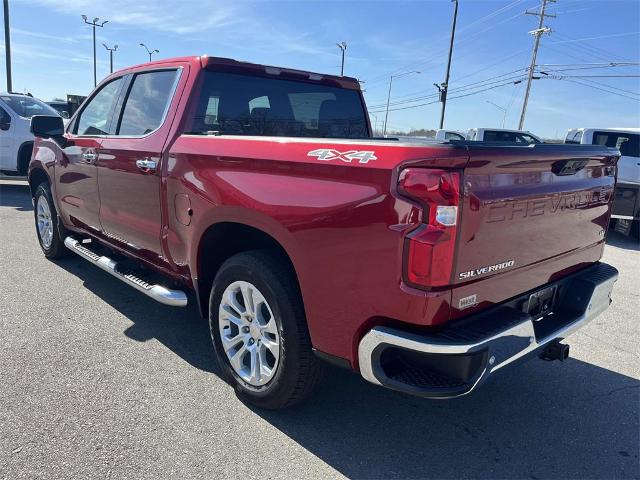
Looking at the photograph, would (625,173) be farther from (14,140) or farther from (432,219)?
A: (14,140)

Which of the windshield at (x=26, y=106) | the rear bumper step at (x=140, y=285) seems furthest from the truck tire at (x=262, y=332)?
the windshield at (x=26, y=106)

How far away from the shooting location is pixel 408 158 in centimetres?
205

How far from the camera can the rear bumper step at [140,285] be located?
342cm

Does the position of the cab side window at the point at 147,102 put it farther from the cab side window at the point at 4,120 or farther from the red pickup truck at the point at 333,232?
the cab side window at the point at 4,120

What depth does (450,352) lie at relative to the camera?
206 centimetres

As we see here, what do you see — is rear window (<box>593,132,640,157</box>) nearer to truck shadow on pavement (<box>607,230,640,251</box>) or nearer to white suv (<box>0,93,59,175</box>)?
truck shadow on pavement (<box>607,230,640,251</box>)

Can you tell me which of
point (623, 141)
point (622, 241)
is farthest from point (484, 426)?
point (623, 141)

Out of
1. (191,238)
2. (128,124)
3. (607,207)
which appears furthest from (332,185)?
(128,124)

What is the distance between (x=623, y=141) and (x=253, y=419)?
1029 centimetres

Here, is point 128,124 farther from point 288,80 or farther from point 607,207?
point 607,207

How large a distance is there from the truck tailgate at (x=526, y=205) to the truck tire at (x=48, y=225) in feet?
15.3

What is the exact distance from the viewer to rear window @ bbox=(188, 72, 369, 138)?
11.6ft

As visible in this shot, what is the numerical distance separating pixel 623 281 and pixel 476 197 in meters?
5.26

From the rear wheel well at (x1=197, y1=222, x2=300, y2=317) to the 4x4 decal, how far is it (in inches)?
24.1
